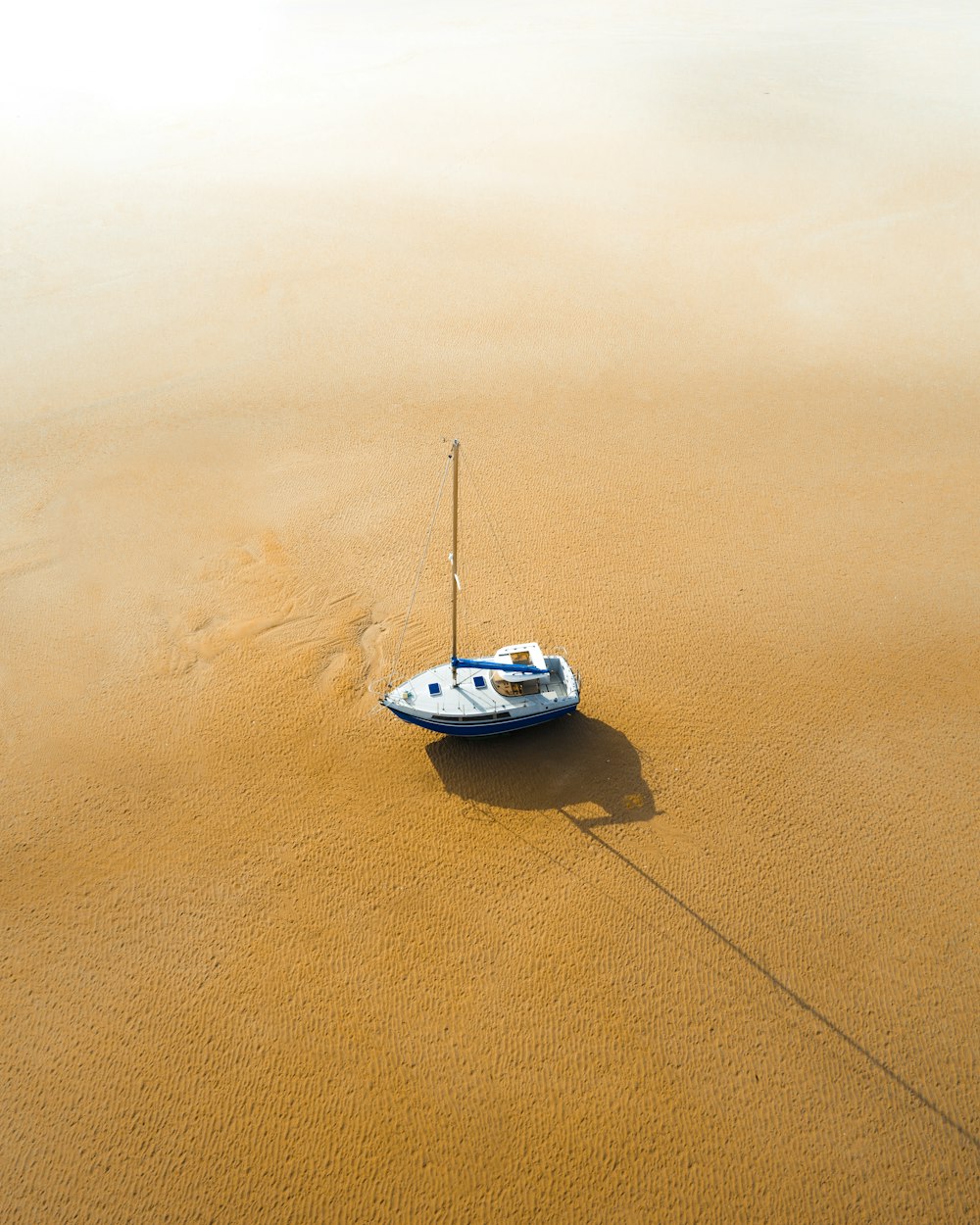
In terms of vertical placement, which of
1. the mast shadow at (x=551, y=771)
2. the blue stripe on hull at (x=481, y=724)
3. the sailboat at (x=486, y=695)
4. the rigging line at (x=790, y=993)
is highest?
the sailboat at (x=486, y=695)

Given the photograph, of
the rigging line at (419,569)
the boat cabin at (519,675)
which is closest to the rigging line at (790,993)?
the boat cabin at (519,675)

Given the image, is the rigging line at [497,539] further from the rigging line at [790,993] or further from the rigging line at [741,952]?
the rigging line at [790,993]

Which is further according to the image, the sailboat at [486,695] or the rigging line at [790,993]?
the sailboat at [486,695]

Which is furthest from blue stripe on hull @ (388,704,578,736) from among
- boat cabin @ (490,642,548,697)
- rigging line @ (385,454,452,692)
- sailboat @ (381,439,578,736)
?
rigging line @ (385,454,452,692)

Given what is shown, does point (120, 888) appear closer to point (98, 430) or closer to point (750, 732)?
point (750, 732)

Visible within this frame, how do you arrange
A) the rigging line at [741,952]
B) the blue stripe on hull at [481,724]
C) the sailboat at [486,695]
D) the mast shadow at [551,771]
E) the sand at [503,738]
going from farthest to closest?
the mast shadow at [551,771] → the blue stripe on hull at [481,724] → the sailboat at [486,695] → the rigging line at [741,952] → the sand at [503,738]

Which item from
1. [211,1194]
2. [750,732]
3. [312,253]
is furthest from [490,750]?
[312,253]

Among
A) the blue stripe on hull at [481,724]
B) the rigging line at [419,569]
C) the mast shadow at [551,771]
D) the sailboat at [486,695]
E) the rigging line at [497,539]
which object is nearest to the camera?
the sailboat at [486,695]

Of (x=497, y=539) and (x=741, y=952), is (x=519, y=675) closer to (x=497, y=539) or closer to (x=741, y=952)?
(x=741, y=952)
